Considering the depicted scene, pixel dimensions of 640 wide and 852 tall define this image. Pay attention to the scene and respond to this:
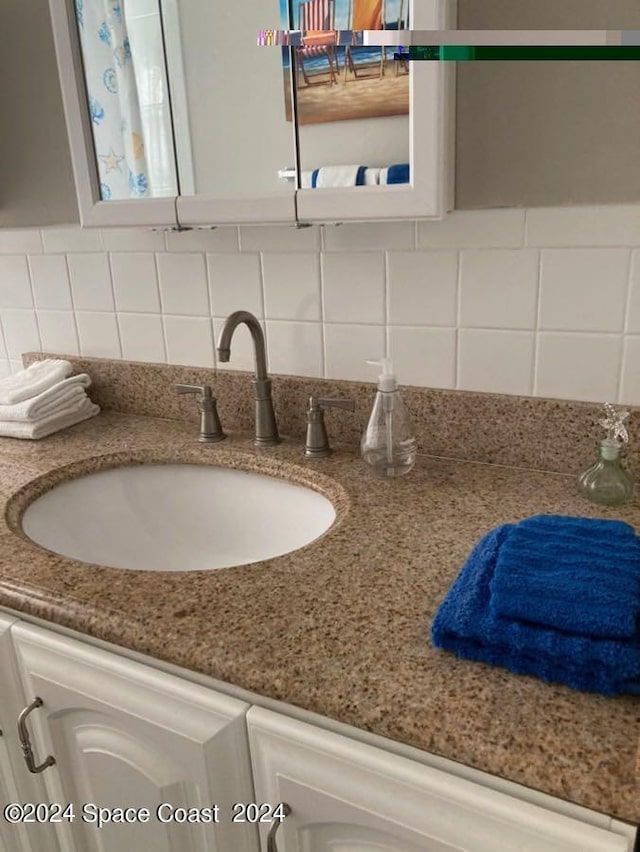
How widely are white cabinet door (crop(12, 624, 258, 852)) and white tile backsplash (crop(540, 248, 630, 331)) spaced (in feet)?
2.25

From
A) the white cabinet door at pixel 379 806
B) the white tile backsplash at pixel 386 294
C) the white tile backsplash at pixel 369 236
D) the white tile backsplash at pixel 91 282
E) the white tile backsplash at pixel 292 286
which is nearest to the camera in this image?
the white cabinet door at pixel 379 806

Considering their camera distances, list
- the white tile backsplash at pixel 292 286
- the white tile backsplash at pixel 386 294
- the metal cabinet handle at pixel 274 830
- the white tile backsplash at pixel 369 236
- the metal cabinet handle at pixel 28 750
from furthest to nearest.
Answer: the white tile backsplash at pixel 292 286 < the white tile backsplash at pixel 369 236 < the white tile backsplash at pixel 386 294 < the metal cabinet handle at pixel 28 750 < the metal cabinet handle at pixel 274 830

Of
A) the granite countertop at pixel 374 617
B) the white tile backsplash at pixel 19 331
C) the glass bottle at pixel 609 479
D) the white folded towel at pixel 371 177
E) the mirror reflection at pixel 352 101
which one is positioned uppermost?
the mirror reflection at pixel 352 101

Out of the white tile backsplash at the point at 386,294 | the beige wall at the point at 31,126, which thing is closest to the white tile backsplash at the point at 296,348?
the white tile backsplash at the point at 386,294

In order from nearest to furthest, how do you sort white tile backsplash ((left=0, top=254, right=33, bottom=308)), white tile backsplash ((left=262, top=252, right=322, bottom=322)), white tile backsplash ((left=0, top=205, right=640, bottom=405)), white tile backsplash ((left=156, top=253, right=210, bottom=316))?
white tile backsplash ((left=0, top=205, right=640, bottom=405))
white tile backsplash ((left=262, top=252, right=322, bottom=322))
white tile backsplash ((left=156, top=253, right=210, bottom=316))
white tile backsplash ((left=0, top=254, right=33, bottom=308))

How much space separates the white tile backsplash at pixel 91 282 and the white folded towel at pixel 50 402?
0.50 feet

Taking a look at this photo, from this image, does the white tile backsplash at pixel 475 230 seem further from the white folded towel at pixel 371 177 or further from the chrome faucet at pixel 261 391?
the chrome faucet at pixel 261 391

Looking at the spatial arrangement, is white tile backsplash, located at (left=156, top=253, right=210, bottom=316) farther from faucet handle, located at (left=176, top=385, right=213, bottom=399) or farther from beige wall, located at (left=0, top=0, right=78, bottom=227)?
beige wall, located at (left=0, top=0, right=78, bottom=227)

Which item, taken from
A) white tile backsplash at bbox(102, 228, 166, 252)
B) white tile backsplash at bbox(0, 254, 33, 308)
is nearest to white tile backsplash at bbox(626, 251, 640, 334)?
white tile backsplash at bbox(102, 228, 166, 252)

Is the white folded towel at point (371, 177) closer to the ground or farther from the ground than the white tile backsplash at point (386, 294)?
farther from the ground

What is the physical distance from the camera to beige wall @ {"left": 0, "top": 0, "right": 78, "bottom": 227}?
1.33 meters

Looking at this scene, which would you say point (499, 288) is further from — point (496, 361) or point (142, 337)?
point (142, 337)

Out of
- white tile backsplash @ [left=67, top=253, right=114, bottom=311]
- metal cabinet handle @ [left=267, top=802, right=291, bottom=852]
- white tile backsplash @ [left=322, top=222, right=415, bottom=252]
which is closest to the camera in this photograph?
metal cabinet handle @ [left=267, top=802, right=291, bottom=852]

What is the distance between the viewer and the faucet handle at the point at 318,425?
1.14 meters
